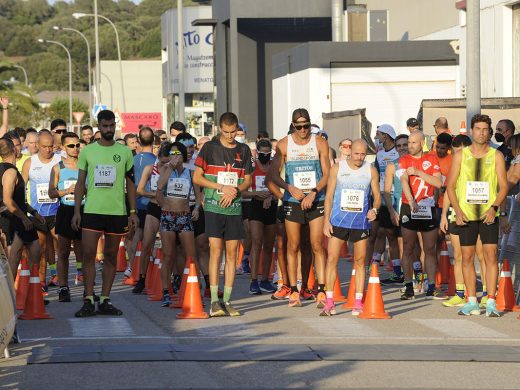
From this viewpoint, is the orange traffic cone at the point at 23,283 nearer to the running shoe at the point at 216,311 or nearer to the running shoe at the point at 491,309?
the running shoe at the point at 216,311

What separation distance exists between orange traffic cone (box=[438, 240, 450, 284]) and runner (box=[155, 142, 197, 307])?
3609 mm

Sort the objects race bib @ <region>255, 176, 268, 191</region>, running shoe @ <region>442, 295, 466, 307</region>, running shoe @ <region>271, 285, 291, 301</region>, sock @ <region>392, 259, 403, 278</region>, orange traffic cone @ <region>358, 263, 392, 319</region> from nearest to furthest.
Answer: orange traffic cone @ <region>358, 263, 392, 319</region> < running shoe @ <region>442, 295, 466, 307</region> < running shoe @ <region>271, 285, 291, 301</region> < race bib @ <region>255, 176, 268, 191</region> < sock @ <region>392, 259, 403, 278</region>

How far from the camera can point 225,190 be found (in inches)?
514

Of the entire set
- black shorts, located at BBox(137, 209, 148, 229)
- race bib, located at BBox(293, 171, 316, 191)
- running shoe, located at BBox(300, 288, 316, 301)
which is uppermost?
race bib, located at BBox(293, 171, 316, 191)

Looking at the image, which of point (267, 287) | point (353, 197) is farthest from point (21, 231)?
point (353, 197)

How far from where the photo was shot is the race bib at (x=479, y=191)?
1316cm

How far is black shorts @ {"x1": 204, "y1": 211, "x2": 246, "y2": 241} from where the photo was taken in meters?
13.1

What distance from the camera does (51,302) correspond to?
14.5 meters

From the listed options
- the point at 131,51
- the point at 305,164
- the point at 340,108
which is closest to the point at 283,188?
the point at 305,164

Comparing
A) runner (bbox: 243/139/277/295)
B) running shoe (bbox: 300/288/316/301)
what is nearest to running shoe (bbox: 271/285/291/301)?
running shoe (bbox: 300/288/316/301)

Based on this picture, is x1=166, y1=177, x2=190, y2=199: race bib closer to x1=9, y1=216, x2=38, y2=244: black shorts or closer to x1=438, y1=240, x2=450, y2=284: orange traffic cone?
x1=9, y1=216, x2=38, y2=244: black shorts

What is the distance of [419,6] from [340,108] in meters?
10.3

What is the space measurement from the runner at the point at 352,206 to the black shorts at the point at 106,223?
218 centimetres

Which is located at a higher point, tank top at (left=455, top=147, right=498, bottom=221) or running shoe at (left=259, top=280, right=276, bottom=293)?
tank top at (left=455, top=147, right=498, bottom=221)
